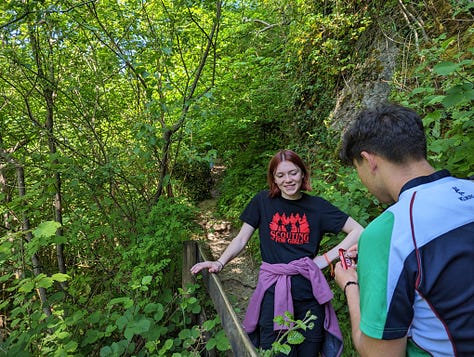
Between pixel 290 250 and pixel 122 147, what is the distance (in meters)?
2.93

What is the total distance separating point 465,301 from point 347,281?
1.94ft

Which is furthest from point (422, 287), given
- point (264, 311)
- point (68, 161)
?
point (68, 161)

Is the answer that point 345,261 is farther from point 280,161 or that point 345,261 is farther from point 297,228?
point 280,161

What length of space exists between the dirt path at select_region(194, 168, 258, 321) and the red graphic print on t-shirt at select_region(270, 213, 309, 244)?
1.57 metres

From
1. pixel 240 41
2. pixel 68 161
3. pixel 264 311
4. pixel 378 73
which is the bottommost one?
pixel 264 311

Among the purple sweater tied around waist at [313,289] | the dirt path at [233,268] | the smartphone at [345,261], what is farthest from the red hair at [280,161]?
the dirt path at [233,268]

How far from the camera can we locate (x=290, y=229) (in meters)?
2.03

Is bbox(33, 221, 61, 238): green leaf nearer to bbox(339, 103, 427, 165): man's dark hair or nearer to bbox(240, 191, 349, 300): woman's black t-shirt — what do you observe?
bbox(240, 191, 349, 300): woman's black t-shirt

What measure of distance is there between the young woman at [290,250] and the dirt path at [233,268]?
1354 mm

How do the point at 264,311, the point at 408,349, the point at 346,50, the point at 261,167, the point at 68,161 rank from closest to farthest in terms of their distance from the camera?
the point at 408,349
the point at 264,311
the point at 68,161
the point at 346,50
the point at 261,167

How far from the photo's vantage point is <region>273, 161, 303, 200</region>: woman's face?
208 centimetres

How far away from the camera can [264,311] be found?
6.44 ft

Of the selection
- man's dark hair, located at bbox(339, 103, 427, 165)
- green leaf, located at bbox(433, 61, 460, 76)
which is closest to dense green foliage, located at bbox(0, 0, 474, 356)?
green leaf, located at bbox(433, 61, 460, 76)

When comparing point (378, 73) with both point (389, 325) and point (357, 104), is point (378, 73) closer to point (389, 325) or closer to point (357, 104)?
point (357, 104)
